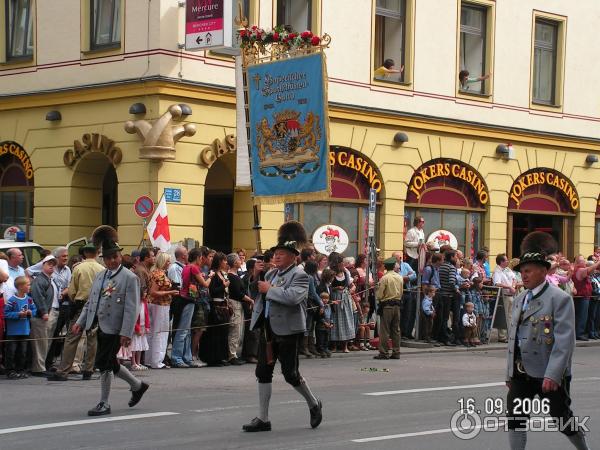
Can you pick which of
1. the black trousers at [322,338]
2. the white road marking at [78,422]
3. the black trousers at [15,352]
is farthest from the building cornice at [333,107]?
the white road marking at [78,422]

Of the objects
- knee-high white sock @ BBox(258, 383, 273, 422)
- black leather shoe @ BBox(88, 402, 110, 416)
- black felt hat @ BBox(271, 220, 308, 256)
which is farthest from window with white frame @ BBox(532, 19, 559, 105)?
knee-high white sock @ BBox(258, 383, 273, 422)

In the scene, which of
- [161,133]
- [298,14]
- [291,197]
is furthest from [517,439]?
[298,14]

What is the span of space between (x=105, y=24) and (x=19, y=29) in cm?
303

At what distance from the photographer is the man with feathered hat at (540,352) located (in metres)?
9.26

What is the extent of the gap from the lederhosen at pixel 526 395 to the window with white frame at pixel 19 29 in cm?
2078

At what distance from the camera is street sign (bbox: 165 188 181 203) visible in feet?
82.4

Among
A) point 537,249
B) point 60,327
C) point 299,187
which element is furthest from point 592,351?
point 537,249

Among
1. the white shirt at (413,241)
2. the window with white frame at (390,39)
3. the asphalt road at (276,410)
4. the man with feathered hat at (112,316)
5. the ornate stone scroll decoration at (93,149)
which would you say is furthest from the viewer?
the window with white frame at (390,39)

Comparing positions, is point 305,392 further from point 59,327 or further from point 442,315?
point 442,315

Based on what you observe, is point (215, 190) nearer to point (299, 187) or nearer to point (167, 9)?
point (167, 9)

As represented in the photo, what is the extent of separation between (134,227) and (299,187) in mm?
6435

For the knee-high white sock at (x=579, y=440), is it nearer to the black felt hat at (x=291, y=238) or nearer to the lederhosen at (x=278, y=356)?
the lederhosen at (x=278, y=356)

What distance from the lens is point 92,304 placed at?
44.6 ft

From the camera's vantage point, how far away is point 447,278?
24.1 metres
